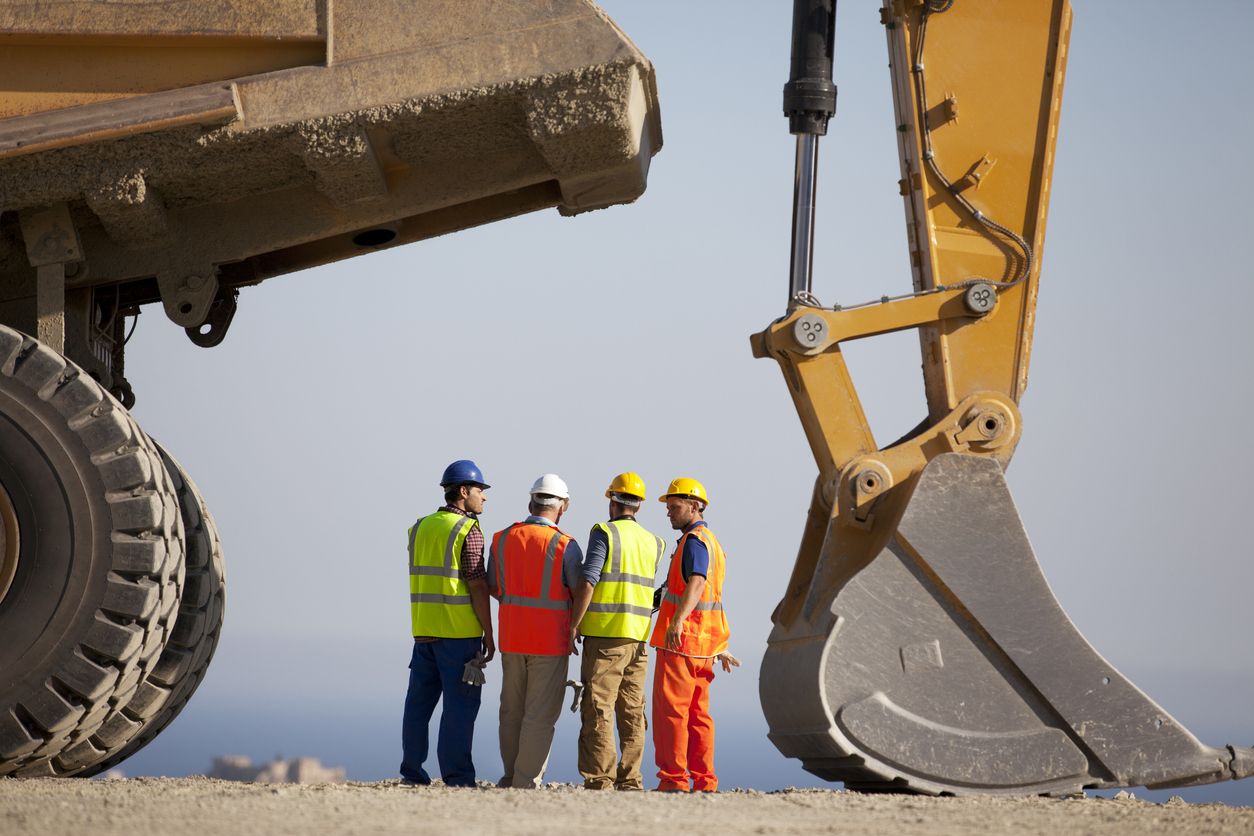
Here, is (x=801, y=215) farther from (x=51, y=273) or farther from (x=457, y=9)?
(x=51, y=273)

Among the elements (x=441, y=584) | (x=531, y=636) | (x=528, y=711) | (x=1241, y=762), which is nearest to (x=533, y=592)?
(x=531, y=636)

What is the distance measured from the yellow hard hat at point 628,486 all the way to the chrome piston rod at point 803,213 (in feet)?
4.40

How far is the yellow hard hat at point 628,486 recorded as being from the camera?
7.66m

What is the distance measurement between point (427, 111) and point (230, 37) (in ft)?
2.66

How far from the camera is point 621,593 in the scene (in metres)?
7.25

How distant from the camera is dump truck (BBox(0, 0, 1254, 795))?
233 inches

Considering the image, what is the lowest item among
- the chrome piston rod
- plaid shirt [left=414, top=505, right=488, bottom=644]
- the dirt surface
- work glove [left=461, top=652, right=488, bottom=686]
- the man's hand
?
the dirt surface

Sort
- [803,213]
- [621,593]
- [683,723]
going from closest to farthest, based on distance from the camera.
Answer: [803,213] < [621,593] < [683,723]

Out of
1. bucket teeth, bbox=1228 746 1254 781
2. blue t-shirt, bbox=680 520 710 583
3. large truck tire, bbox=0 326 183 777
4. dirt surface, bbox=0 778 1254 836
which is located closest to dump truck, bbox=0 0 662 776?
large truck tire, bbox=0 326 183 777

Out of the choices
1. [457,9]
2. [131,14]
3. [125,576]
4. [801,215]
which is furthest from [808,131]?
[125,576]

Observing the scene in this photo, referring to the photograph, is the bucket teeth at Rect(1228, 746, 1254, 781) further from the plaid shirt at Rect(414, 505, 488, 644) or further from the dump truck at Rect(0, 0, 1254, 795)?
the plaid shirt at Rect(414, 505, 488, 644)

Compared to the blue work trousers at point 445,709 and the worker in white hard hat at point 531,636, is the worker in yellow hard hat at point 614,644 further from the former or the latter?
the blue work trousers at point 445,709

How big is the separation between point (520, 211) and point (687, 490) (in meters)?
1.62

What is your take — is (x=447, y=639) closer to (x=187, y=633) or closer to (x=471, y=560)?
(x=471, y=560)
